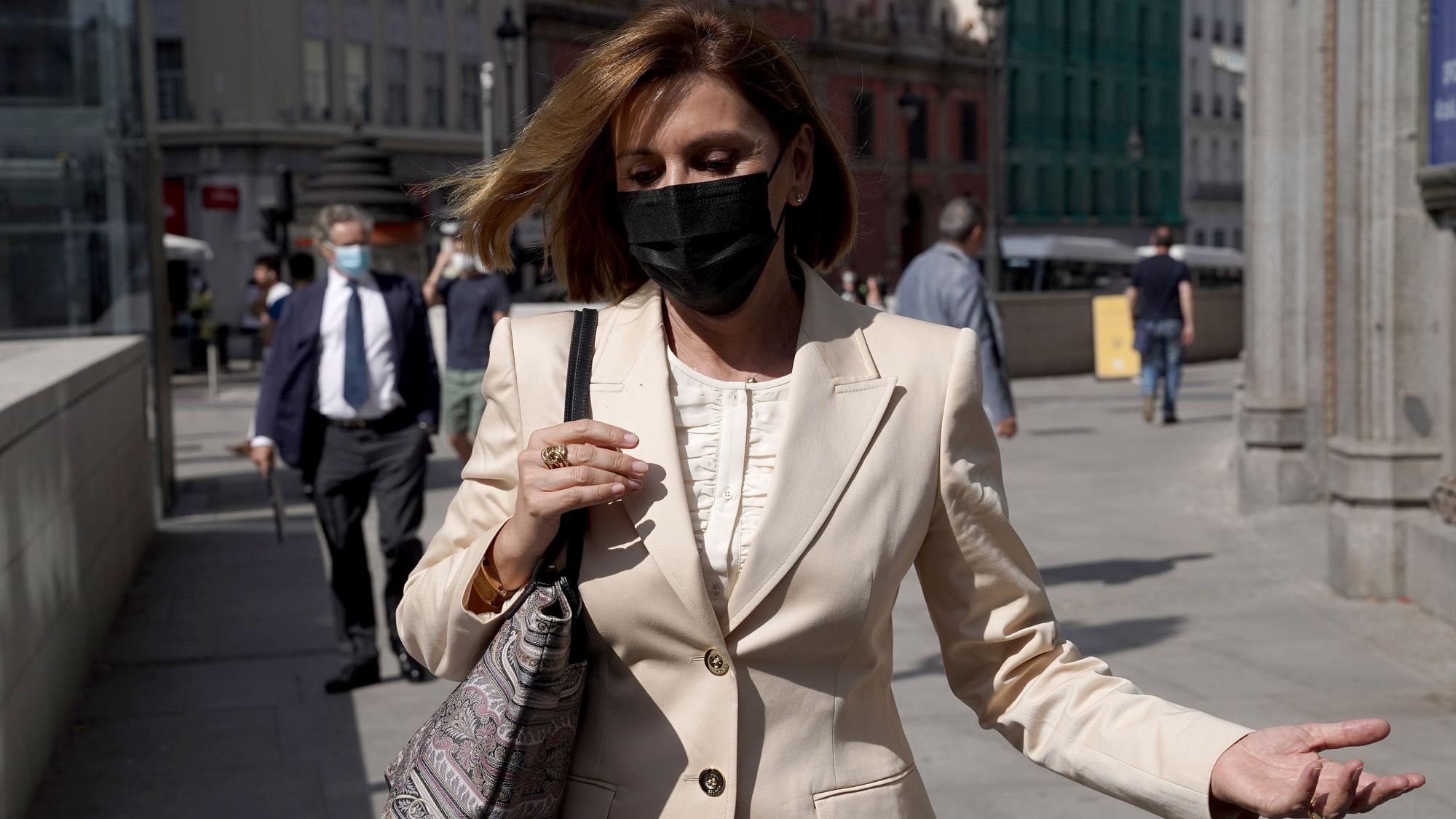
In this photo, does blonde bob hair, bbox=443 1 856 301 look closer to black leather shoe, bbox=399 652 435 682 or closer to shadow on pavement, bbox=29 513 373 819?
shadow on pavement, bbox=29 513 373 819

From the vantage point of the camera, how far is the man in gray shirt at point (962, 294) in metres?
8.77

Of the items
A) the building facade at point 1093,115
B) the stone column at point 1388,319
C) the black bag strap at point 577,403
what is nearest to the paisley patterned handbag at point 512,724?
the black bag strap at point 577,403

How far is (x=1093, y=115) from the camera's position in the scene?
7569cm

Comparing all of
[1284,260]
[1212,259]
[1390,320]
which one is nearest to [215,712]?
[1390,320]

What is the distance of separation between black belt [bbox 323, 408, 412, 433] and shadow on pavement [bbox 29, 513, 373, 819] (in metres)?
1.05

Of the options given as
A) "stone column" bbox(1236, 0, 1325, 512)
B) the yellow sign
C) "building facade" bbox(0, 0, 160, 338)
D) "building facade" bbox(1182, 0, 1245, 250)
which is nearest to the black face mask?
"stone column" bbox(1236, 0, 1325, 512)

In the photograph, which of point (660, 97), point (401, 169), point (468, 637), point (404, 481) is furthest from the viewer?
point (401, 169)

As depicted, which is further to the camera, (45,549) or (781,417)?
(45,549)

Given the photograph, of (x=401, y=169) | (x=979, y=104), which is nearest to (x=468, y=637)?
(x=401, y=169)

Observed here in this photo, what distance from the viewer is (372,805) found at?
18.4 feet

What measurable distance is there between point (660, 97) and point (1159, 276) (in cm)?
1711

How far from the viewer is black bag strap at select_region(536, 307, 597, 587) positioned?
7.31 feet

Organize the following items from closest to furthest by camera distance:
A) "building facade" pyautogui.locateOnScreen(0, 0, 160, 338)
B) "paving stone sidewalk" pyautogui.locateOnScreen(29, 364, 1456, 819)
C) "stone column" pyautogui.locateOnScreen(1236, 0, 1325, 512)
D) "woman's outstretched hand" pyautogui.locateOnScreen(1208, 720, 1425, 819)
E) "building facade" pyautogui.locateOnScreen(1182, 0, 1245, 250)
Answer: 1. "woman's outstretched hand" pyautogui.locateOnScreen(1208, 720, 1425, 819)
2. "paving stone sidewalk" pyautogui.locateOnScreen(29, 364, 1456, 819)
3. "building facade" pyautogui.locateOnScreen(0, 0, 160, 338)
4. "stone column" pyautogui.locateOnScreen(1236, 0, 1325, 512)
5. "building facade" pyautogui.locateOnScreen(1182, 0, 1245, 250)

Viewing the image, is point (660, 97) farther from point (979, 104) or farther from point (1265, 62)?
point (979, 104)
